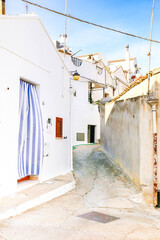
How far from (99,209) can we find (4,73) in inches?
176

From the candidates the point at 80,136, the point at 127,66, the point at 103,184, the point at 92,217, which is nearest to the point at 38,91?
the point at 103,184

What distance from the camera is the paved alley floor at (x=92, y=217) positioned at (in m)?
4.56

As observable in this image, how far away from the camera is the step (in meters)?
5.45

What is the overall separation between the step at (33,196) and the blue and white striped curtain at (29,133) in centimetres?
59

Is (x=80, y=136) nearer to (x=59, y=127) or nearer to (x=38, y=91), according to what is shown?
(x=59, y=127)

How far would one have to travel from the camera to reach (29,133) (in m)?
7.86

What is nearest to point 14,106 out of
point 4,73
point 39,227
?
point 4,73

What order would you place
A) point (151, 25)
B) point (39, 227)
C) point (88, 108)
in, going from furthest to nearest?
point (88, 108), point (151, 25), point (39, 227)

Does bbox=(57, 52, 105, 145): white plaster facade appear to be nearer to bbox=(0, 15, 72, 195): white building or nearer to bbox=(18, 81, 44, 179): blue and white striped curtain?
bbox=(0, 15, 72, 195): white building

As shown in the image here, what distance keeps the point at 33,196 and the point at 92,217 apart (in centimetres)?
172

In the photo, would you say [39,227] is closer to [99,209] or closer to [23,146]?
[99,209]

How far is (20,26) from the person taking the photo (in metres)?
7.36

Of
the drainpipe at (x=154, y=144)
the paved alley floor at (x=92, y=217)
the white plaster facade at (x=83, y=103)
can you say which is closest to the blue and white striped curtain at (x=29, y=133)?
the paved alley floor at (x=92, y=217)

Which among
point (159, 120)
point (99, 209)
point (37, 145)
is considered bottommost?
point (99, 209)
